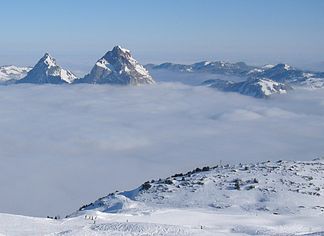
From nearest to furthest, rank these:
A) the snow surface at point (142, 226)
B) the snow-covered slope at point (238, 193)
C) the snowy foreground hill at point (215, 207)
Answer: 1. the snow surface at point (142, 226)
2. the snowy foreground hill at point (215, 207)
3. the snow-covered slope at point (238, 193)

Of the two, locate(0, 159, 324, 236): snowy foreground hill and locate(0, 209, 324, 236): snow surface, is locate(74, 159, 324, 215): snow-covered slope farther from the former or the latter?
locate(0, 209, 324, 236): snow surface

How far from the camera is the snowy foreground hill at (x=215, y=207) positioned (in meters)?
31.8

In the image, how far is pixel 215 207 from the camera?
2445 inches

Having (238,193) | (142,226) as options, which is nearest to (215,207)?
(238,193)

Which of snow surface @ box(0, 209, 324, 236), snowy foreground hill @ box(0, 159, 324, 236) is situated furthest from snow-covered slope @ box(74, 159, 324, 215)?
snow surface @ box(0, 209, 324, 236)

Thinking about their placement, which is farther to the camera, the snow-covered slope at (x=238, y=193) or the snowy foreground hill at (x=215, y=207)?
the snow-covered slope at (x=238, y=193)

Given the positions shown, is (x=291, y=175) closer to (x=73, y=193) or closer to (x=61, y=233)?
(x=61, y=233)

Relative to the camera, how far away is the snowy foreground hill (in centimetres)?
3181

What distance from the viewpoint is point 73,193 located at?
18650 centimetres

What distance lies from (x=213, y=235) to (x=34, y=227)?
35.1 feet

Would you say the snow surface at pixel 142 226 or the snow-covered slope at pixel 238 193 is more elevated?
the snow surface at pixel 142 226

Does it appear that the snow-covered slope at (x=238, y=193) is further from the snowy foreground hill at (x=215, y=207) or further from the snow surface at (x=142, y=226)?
the snow surface at (x=142, y=226)

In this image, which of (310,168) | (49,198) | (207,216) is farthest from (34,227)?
(49,198)

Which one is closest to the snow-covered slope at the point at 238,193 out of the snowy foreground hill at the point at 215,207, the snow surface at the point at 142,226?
the snowy foreground hill at the point at 215,207
